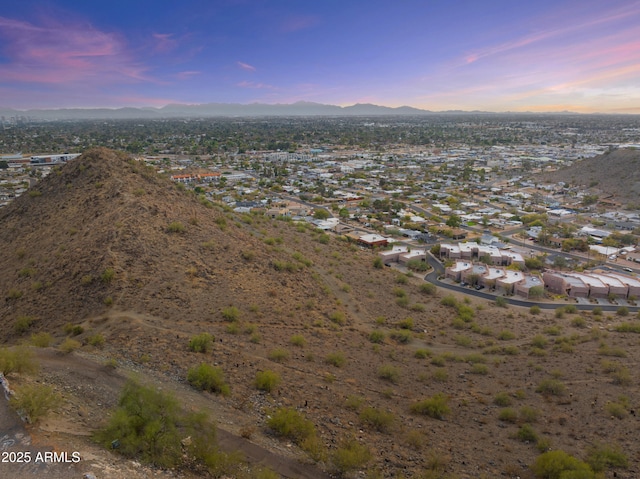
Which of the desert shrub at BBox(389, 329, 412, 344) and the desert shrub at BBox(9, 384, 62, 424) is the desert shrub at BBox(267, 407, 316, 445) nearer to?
the desert shrub at BBox(9, 384, 62, 424)

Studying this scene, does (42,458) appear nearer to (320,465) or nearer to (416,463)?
(320,465)

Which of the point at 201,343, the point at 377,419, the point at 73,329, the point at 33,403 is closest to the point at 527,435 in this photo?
the point at 377,419

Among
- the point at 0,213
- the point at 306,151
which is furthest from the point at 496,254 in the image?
the point at 306,151

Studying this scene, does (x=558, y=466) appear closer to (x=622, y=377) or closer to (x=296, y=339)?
(x=622, y=377)

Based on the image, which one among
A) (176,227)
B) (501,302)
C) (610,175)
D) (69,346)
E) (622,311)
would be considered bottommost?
(622,311)

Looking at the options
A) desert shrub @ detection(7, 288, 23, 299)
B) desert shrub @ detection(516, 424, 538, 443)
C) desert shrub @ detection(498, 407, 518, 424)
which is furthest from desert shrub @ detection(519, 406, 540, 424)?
desert shrub @ detection(7, 288, 23, 299)

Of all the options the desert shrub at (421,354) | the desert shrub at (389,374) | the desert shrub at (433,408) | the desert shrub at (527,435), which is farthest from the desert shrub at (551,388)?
the desert shrub at (389,374)

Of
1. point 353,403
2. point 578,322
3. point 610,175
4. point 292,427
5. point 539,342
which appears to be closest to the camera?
point 292,427
